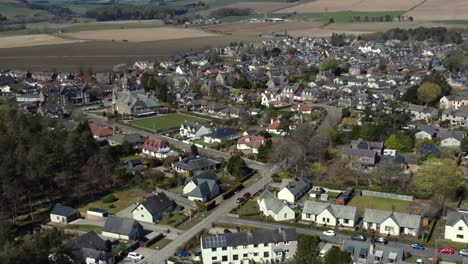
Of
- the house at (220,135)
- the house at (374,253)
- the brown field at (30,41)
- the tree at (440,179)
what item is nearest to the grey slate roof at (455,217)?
the tree at (440,179)

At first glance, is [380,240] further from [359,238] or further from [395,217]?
[395,217]

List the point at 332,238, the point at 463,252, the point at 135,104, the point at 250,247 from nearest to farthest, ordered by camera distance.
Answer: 1. the point at 463,252
2. the point at 250,247
3. the point at 332,238
4. the point at 135,104

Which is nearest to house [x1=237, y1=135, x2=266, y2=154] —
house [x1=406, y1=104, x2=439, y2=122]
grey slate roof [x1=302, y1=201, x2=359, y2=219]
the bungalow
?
the bungalow

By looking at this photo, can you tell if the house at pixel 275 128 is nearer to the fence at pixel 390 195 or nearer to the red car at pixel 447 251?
the fence at pixel 390 195

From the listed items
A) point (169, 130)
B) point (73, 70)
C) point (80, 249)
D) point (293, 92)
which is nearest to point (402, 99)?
point (293, 92)

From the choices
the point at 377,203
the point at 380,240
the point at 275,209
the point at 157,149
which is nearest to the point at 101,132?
the point at 157,149
